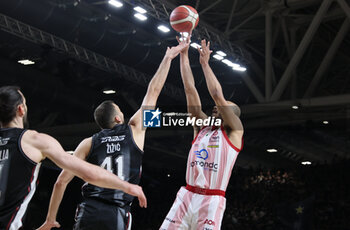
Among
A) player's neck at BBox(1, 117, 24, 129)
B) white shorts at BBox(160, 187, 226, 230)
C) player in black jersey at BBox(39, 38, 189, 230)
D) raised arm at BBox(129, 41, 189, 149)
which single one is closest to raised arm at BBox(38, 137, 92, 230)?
player in black jersey at BBox(39, 38, 189, 230)

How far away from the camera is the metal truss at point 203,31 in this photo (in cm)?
1312

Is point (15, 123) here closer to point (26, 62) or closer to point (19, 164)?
point (19, 164)

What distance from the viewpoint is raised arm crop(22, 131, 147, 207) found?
3.23 m

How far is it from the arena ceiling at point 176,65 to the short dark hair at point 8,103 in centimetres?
947

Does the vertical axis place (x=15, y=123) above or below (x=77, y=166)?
above

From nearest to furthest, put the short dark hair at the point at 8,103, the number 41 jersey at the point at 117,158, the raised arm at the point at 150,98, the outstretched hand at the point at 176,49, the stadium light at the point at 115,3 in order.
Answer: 1. the short dark hair at the point at 8,103
2. the number 41 jersey at the point at 117,158
3. the raised arm at the point at 150,98
4. the outstretched hand at the point at 176,49
5. the stadium light at the point at 115,3

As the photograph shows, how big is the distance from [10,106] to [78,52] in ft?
35.7

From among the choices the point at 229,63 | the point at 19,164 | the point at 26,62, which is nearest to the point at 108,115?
the point at 19,164

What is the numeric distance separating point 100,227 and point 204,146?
177 centimetres

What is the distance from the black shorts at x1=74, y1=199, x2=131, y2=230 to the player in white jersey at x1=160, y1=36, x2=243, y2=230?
36.8 inches

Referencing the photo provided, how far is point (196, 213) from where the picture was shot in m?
5.54

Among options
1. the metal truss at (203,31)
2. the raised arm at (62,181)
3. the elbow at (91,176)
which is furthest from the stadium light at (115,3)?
the elbow at (91,176)

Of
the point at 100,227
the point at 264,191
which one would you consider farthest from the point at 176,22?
the point at 264,191

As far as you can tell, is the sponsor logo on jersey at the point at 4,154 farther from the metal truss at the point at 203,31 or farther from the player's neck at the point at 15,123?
the metal truss at the point at 203,31
